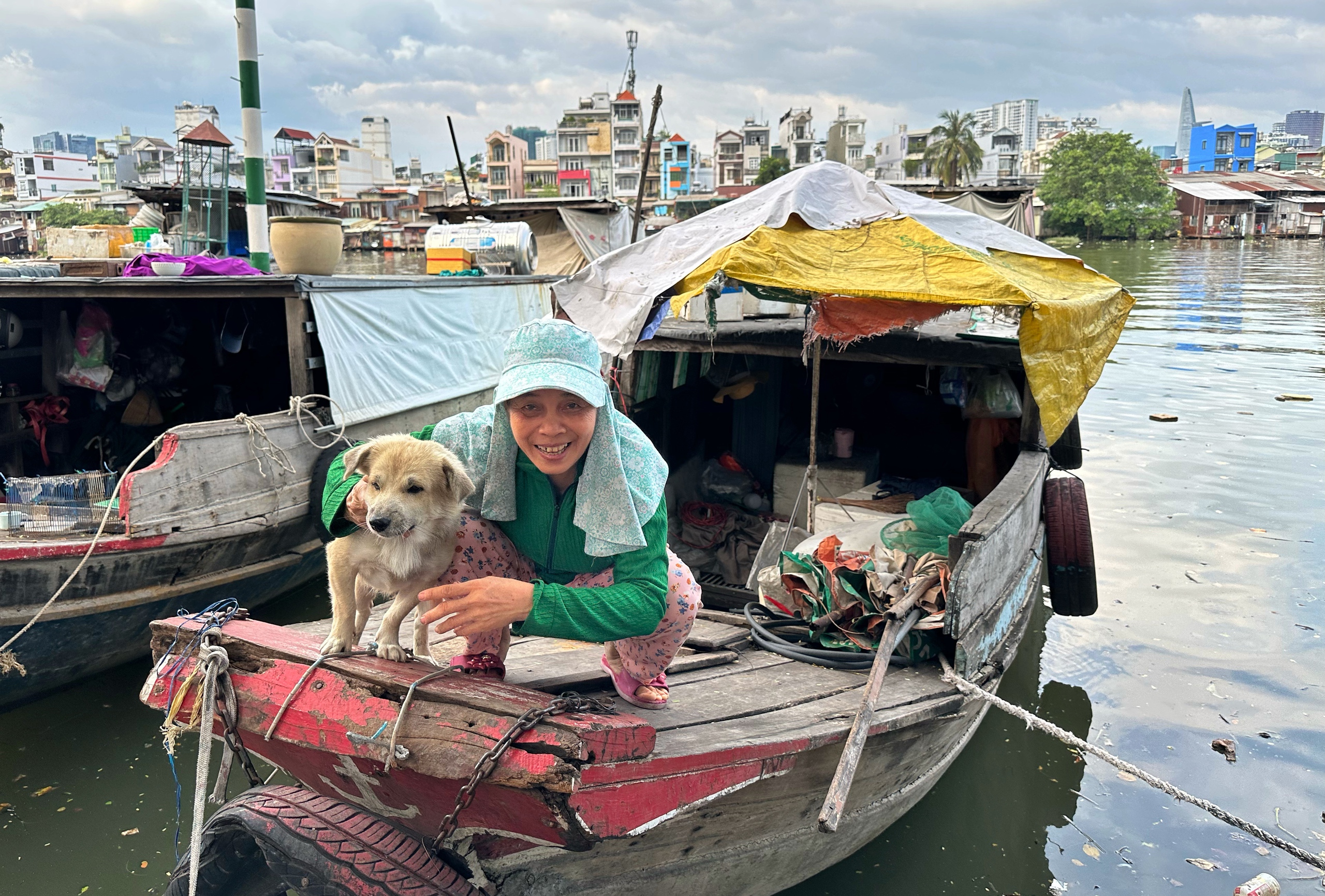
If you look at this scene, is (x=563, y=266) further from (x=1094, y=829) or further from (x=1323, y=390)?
(x=1323, y=390)

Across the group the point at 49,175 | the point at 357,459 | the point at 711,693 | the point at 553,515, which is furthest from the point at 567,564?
the point at 49,175

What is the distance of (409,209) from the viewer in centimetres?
6450

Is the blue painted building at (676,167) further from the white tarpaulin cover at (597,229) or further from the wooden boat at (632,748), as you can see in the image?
the wooden boat at (632,748)

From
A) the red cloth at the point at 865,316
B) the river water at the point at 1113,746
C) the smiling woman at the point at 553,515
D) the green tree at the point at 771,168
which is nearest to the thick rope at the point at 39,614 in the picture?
the river water at the point at 1113,746

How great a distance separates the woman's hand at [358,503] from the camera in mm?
2160

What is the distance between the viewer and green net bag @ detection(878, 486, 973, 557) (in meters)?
4.46

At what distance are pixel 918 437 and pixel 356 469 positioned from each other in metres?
6.00

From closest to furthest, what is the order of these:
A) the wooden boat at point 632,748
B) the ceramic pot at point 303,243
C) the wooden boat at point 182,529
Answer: the wooden boat at point 632,748 < the wooden boat at point 182,529 < the ceramic pot at point 303,243

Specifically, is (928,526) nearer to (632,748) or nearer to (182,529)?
(632,748)

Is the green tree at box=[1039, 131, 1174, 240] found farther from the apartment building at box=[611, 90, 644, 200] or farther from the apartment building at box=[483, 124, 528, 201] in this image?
the apartment building at box=[483, 124, 528, 201]

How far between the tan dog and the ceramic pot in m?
4.65

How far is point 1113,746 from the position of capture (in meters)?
4.96

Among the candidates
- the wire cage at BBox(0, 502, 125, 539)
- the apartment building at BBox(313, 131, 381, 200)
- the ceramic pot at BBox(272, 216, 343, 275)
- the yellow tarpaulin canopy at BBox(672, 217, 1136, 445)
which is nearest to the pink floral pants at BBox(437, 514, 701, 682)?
the yellow tarpaulin canopy at BBox(672, 217, 1136, 445)

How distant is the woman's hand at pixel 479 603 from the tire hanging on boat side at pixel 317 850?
922 millimetres
